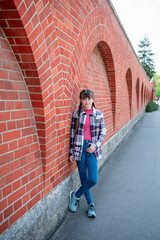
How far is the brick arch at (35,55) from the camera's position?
1.63m

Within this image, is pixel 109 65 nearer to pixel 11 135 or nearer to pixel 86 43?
pixel 86 43

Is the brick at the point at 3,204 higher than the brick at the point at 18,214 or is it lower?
higher

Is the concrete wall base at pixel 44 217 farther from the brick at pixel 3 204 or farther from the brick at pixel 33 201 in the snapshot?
the brick at pixel 3 204

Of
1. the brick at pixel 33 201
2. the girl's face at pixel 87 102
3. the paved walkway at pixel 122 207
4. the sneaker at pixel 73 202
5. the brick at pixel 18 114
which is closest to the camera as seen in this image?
the brick at pixel 18 114

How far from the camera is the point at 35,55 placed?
1.86 m

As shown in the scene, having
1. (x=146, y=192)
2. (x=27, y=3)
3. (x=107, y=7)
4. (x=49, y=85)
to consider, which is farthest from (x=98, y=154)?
(x=107, y=7)

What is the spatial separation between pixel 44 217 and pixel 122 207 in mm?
1397

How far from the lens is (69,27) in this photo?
2520 millimetres

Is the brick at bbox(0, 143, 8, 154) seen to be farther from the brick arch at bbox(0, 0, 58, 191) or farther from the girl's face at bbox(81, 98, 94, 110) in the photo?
the girl's face at bbox(81, 98, 94, 110)

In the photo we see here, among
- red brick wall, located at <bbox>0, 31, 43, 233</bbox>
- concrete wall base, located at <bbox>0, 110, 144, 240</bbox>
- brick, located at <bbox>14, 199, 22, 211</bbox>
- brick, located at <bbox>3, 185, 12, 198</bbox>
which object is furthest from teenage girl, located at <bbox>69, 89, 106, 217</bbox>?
brick, located at <bbox>3, 185, 12, 198</bbox>

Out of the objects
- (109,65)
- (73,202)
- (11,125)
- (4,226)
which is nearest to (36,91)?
(11,125)

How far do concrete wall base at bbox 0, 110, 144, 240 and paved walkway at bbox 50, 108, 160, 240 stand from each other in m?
0.15

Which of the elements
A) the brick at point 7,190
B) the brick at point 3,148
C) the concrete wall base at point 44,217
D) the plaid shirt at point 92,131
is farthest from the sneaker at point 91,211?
the brick at point 3,148

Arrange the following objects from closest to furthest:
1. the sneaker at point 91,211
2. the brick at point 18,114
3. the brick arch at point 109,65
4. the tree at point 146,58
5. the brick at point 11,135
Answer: the brick at point 11,135, the brick at point 18,114, the sneaker at point 91,211, the brick arch at point 109,65, the tree at point 146,58
